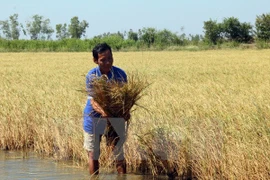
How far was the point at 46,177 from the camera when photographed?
6.76 meters

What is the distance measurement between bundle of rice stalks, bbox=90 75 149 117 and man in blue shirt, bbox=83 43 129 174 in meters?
0.07

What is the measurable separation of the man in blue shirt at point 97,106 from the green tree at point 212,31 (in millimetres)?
65902

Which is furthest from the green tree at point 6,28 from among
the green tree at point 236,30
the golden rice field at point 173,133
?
the golden rice field at point 173,133

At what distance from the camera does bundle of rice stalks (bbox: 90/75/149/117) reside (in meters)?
5.93

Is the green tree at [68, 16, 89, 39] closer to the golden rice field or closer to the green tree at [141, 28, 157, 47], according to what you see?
the green tree at [141, 28, 157, 47]

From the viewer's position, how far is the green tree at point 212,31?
72025 mm

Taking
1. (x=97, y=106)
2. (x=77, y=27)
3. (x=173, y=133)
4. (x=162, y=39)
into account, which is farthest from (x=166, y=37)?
(x=97, y=106)

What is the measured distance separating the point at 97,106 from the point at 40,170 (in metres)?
1.72

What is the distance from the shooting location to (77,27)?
112875 millimetres

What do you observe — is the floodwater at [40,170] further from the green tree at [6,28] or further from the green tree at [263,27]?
the green tree at [6,28]

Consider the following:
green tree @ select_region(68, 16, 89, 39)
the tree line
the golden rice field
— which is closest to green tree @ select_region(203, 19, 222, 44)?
the tree line

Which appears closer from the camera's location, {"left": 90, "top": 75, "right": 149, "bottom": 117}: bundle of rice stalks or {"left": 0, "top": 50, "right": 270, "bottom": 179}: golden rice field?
{"left": 0, "top": 50, "right": 270, "bottom": 179}: golden rice field

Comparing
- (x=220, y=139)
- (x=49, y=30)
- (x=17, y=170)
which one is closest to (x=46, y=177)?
(x=17, y=170)

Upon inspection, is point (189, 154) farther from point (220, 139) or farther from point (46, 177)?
point (46, 177)
